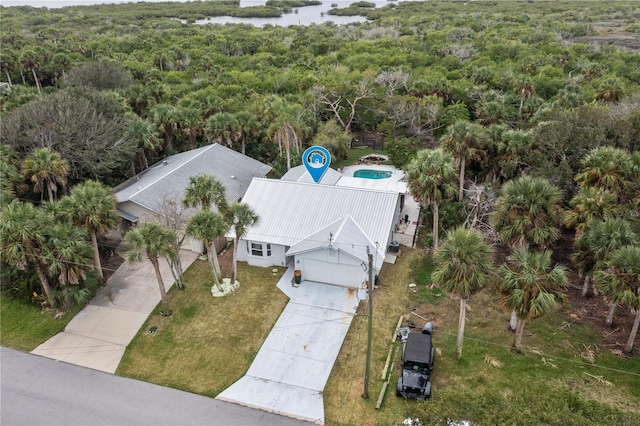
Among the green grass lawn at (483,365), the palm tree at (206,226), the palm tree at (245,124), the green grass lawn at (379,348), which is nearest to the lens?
the green grass lawn at (483,365)

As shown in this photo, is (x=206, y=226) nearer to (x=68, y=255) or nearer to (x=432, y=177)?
(x=68, y=255)

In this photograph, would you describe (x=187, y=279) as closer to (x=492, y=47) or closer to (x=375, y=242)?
(x=375, y=242)

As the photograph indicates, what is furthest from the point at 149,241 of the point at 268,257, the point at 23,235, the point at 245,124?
the point at 245,124

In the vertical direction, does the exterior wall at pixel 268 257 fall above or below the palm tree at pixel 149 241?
below

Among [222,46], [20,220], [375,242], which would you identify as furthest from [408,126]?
[222,46]

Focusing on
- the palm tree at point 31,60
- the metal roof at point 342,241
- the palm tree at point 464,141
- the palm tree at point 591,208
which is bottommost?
the metal roof at point 342,241

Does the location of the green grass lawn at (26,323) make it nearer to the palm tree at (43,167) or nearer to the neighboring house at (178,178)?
the palm tree at (43,167)

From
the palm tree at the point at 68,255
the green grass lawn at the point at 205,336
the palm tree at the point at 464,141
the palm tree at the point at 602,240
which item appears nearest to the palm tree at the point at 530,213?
the palm tree at the point at 602,240
